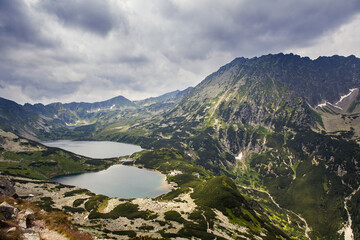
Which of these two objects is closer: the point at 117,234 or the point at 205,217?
the point at 117,234

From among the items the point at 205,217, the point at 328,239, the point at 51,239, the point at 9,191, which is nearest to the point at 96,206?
the point at 205,217

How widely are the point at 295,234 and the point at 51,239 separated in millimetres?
228701

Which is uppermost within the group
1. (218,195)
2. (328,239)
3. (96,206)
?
Result: (218,195)

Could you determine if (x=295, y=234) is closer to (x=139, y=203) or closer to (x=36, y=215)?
(x=139, y=203)

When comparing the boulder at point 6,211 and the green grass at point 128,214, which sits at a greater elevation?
the boulder at point 6,211

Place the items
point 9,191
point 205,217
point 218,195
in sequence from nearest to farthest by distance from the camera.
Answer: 1. point 9,191
2. point 205,217
3. point 218,195

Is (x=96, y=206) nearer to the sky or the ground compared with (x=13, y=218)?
nearer to the ground

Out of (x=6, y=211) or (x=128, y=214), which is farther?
(x=128, y=214)

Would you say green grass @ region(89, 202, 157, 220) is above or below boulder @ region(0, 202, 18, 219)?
below

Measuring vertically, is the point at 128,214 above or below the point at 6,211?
below

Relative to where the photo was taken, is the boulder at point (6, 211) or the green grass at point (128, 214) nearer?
the boulder at point (6, 211)

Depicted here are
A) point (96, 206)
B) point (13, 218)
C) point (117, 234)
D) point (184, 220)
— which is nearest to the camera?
point (13, 218)

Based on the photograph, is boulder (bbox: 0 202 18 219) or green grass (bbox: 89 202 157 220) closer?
boulder (bbox: 0 202 18 219)

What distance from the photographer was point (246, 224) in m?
99.2
